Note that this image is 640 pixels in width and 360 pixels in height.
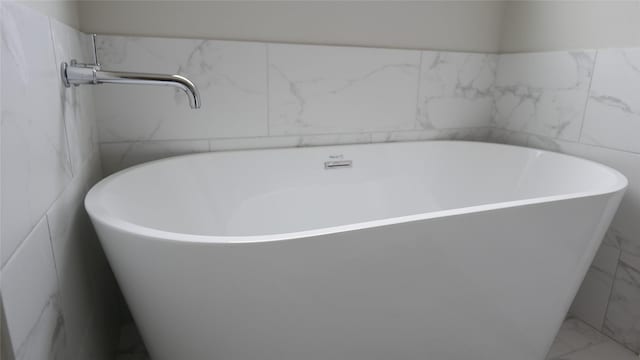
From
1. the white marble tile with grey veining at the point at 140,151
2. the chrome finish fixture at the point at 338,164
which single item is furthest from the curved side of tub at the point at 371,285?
the chrome finish fixture at the point at 338,164

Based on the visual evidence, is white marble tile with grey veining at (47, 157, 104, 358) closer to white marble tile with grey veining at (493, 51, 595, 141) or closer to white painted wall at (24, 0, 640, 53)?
white painted wall at (24, 0, 640, 53)

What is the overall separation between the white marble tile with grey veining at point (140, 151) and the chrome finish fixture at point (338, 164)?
49cm

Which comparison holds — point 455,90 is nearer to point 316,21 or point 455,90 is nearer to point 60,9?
point 316,21

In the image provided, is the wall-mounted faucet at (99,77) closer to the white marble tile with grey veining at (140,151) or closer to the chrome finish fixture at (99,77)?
the chrome finish fixture at (99,77)

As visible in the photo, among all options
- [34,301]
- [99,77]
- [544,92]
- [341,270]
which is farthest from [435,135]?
[34,301]

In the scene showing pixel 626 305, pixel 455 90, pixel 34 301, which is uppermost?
pixel 455 90

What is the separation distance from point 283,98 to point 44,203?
1.06 meters

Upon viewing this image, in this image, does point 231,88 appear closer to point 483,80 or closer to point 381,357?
point 381,357

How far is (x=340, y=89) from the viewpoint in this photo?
176 cm

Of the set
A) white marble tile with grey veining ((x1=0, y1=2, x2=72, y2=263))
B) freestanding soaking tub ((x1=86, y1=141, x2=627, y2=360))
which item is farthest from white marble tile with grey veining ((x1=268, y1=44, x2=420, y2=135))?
white marble tile with grey veining ((x1=0, y1=2, x2=72, y2=263))

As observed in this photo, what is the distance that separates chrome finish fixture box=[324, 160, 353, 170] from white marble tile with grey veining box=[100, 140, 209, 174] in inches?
19.2

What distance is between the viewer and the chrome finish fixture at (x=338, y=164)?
5.55 feet

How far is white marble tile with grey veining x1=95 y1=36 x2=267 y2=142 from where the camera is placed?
1445 mm

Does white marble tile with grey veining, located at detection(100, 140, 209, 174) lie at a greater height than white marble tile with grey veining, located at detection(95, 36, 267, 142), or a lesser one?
lesser
